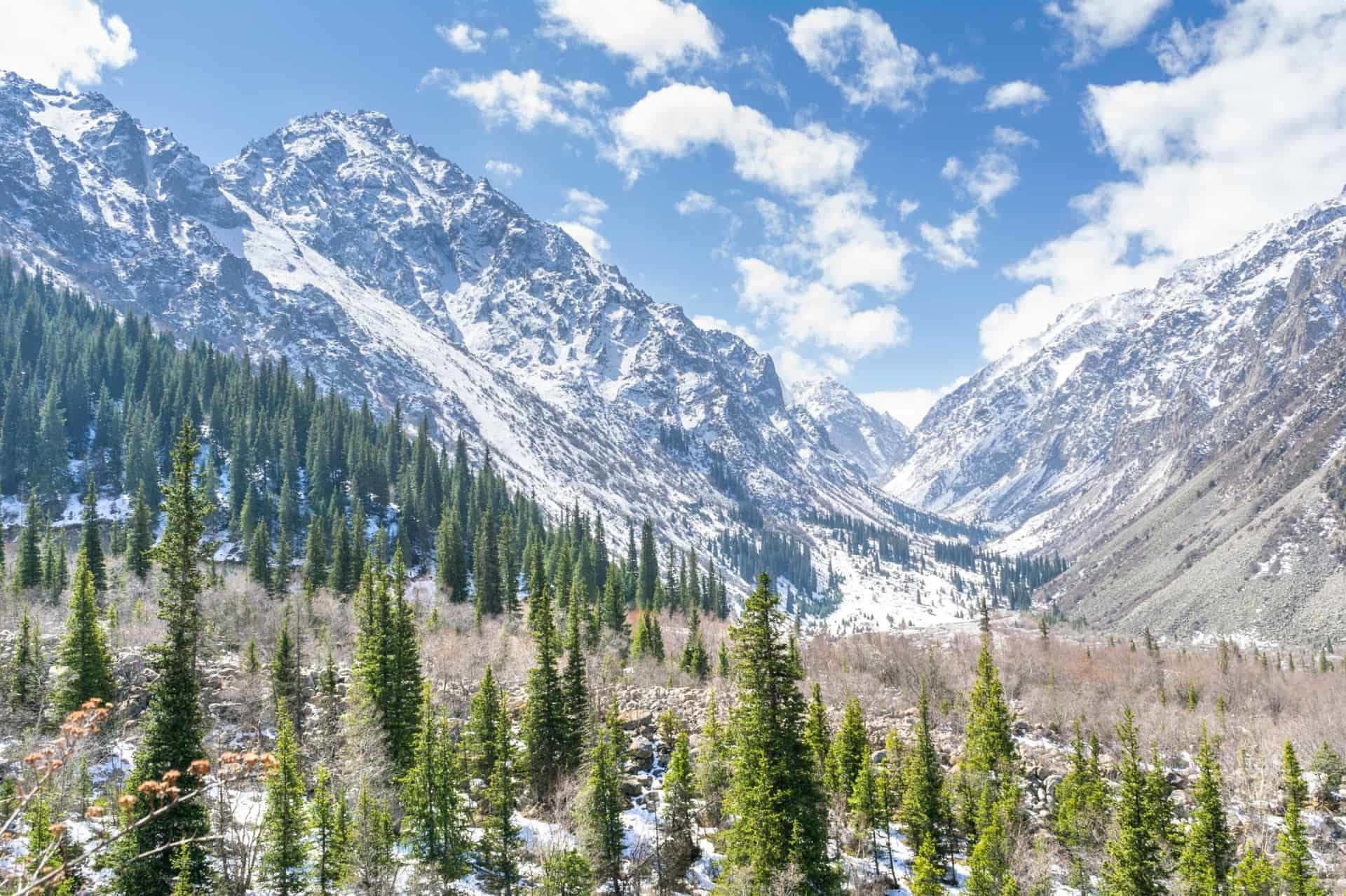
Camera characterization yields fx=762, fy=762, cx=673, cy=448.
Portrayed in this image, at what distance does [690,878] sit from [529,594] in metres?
65.4

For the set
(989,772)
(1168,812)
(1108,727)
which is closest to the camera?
(1168,812)

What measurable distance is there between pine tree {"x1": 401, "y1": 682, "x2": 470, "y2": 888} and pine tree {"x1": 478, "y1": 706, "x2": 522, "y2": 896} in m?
1.59

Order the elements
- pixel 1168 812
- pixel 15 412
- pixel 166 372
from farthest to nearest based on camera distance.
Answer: pixel 166 372 → pixel 15 412 → pixel 1168 812

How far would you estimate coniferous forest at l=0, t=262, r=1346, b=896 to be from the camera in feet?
103

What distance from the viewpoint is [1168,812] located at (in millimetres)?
44562

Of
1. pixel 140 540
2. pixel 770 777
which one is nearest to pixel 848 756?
pixel 770 777

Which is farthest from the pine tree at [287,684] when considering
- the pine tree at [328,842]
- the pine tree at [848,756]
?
the pine tree at [848,756]

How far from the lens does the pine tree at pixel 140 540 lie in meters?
95.2

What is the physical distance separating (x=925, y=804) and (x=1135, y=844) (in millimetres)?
13311

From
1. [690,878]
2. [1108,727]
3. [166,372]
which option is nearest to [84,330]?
[166,372]

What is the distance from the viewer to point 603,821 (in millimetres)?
42156

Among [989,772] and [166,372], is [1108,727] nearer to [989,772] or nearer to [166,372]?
[989,772]

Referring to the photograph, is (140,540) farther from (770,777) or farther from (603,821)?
(770,777)

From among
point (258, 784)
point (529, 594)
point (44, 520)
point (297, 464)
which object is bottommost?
point (258, 784)
